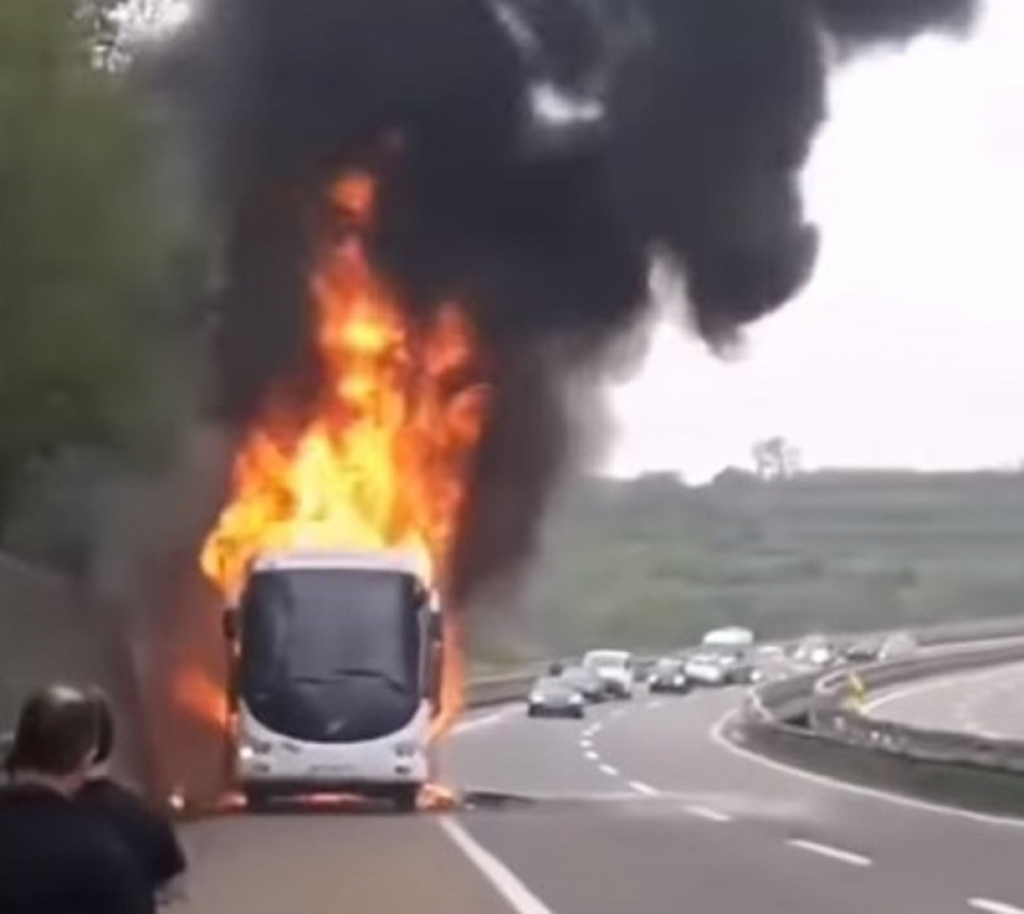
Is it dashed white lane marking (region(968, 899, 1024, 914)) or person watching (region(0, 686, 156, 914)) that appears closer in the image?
person watching (region(0, 686, 156, 914))

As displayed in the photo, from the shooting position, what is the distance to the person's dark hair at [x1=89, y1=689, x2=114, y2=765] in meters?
7.18

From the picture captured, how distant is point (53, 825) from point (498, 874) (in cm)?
1708

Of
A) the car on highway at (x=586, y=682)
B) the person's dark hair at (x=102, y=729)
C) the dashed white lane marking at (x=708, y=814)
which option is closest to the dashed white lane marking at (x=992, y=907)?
the dashed white lane marking at (x=708, y=814)

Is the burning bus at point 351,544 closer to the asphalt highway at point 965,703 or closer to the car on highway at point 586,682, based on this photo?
the asphalt highway at point 965,703

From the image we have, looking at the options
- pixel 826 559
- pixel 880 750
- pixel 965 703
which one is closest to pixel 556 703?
pixel 965 703

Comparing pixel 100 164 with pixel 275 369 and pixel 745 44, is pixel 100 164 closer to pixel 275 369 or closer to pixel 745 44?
pixel 275 369

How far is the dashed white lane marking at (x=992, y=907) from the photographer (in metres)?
20.2

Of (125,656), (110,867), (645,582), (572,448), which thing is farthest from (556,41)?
(645,582)

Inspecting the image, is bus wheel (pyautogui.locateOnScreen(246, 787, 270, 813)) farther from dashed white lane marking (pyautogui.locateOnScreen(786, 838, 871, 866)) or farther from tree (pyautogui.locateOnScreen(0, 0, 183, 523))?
dashed white lane marking (pyautogui.locateOnScreen(786, 838, 871, 866))

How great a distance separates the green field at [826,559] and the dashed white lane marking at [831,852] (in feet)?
273

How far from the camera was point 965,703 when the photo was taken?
7850 cm

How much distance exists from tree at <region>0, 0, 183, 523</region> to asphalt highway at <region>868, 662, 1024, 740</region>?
93.4ft

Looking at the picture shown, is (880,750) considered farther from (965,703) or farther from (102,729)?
(965,703)

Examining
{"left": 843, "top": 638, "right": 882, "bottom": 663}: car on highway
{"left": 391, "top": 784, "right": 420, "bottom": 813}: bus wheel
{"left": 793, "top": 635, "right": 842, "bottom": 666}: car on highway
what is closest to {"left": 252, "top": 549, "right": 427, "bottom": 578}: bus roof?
{"left": 391, "top": 784, "right": 420, "bottom": 813}: bus wheel
